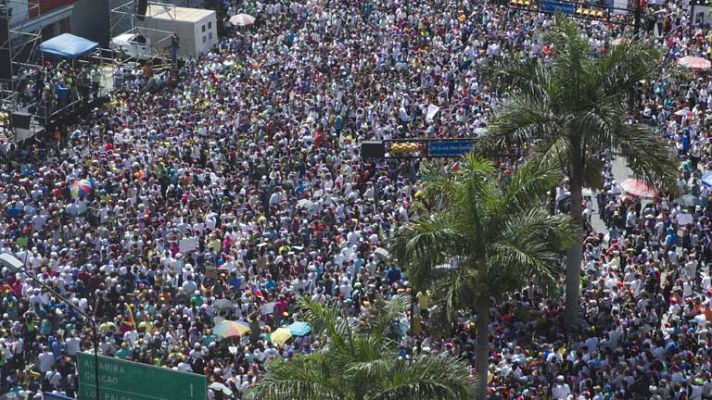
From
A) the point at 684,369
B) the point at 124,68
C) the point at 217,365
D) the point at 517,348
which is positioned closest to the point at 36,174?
the point at 124,68

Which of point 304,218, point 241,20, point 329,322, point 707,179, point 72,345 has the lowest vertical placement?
point 72,345

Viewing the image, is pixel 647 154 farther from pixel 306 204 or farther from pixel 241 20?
Answer: pixel 241 20

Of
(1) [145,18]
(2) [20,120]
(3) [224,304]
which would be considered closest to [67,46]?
(1) [145,18]

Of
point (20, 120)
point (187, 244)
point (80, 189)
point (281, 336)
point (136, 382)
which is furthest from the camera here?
point (20, 120)

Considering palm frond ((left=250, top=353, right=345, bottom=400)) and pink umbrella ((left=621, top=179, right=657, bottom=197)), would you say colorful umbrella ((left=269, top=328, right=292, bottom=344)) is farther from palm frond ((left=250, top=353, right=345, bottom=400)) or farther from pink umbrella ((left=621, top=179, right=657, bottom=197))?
pink umbrella ((left=621, top=179, right=657, bottom=197))

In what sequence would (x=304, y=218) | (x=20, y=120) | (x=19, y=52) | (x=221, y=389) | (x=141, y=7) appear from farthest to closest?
(x=141, y=7) → (x=19, y=52) → (x=20, y=120) → (x=304, y=218) → (x=221, y=389)

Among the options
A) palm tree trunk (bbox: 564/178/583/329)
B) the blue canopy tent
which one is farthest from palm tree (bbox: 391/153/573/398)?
the blue canopy tent

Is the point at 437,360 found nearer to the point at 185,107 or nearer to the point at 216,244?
the point at 216,244
